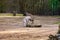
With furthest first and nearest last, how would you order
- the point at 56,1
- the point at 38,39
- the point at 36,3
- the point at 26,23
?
the point at 36,3, the point at 56,1, the point at 26,23, the point at 38,39

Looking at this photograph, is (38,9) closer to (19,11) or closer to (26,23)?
(19,11)

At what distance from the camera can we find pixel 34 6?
2177 centimetres

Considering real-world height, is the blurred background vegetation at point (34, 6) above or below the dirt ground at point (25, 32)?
below

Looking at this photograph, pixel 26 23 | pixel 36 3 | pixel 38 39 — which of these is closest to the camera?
pixel 38 39

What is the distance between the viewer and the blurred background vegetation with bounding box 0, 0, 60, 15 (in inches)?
835

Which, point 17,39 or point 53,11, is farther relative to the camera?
point 53,11

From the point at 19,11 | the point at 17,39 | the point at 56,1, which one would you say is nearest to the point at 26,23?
the point at 17,39

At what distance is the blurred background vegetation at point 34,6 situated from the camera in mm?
21219

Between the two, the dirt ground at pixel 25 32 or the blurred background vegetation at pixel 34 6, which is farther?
the blurred background vegetation at pixel 34 6

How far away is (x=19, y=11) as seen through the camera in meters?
22.6

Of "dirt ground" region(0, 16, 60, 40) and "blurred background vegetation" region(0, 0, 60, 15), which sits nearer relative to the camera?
"dirt ground" region(0, 16, 60, 40)

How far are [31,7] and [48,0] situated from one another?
1.85 meters

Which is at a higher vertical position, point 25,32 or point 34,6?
point 25,32

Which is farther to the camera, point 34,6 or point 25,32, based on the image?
point 34,6
